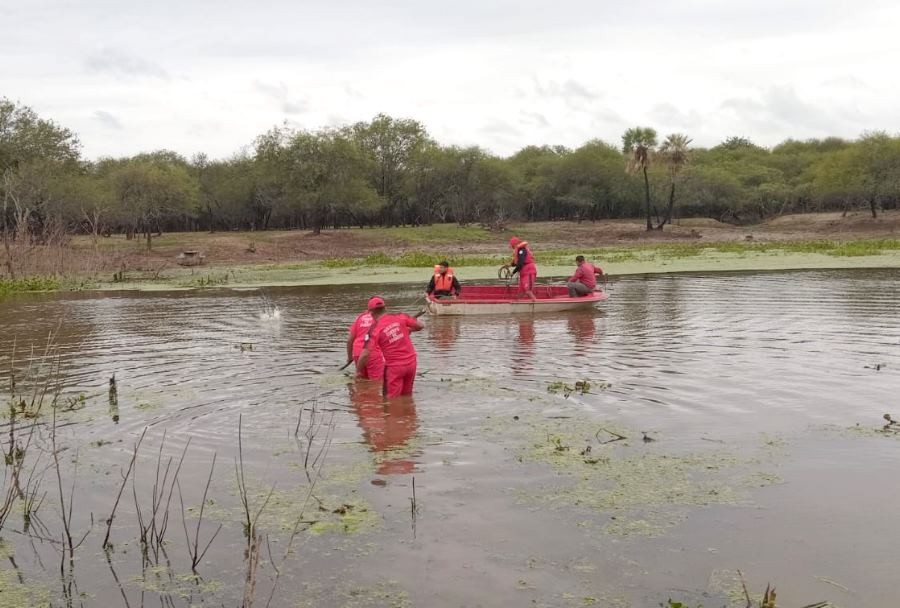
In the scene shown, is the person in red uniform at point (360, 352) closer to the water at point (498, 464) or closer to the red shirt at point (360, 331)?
the red shirt at point (360, 331)

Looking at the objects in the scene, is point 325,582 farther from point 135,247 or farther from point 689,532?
point 135,247

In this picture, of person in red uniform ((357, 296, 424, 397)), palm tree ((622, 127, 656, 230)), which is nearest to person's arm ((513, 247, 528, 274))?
person in red uniform ((357, 296, 424, 397))

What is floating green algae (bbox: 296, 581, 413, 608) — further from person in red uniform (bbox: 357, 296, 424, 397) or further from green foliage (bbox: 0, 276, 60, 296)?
green foliage (bbox: 0, 276, 60, 296)

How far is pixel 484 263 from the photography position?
45844 mm

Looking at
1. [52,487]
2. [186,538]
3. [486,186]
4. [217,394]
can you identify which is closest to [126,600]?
[186,538]

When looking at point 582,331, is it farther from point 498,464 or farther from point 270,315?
point 498,464

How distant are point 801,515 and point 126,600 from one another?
5696 mm

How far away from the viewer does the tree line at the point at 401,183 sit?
5959 centimetres

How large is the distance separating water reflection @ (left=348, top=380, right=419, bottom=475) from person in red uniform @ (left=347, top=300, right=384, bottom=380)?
5.8 inches

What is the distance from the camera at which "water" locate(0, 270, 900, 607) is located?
6406 mm

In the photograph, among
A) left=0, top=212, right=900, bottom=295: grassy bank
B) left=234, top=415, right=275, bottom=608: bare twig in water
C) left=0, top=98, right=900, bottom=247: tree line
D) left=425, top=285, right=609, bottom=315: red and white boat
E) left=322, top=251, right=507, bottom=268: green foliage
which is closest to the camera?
left=234, top=415, right=275, bottom=608: bare twig in water

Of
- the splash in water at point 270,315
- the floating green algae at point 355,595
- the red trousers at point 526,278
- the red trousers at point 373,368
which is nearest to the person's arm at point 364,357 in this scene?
the red trousers at point 373,368

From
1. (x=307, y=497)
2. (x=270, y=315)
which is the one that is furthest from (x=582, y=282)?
(x=307, y=497)

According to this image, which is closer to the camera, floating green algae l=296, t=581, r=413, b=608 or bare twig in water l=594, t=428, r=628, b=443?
floating green algae l=296, t=581, r=413, b=608
